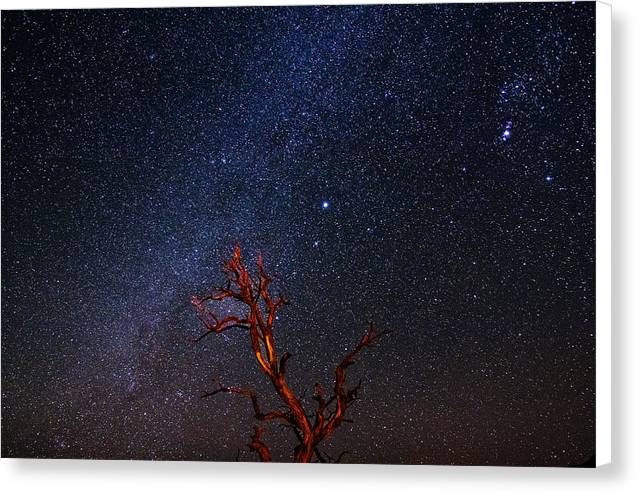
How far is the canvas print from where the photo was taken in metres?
3.08

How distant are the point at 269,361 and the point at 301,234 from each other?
434 mm

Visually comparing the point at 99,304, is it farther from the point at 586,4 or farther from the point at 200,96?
the point at 586,4

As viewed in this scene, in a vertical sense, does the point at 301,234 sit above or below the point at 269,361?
above

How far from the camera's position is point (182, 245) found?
317 centimetres

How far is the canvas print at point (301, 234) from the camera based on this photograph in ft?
10.1

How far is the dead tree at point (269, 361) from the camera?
312 cm

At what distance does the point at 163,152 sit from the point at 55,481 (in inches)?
45.5

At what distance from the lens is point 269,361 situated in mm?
3146
